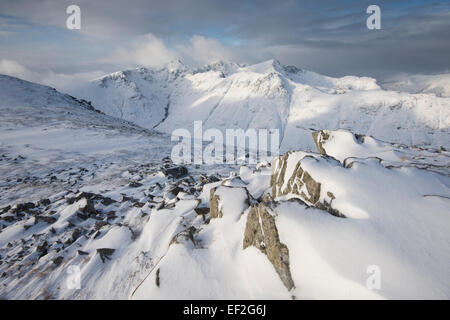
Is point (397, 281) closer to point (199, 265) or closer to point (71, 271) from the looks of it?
point (199, 265)

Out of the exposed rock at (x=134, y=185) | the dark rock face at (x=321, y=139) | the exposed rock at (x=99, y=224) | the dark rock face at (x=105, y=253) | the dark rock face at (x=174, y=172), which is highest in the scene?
the dark rock face at (x=321, y=139)

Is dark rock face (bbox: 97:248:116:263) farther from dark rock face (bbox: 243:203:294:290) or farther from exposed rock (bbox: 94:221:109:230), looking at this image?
dark rock face (bbox: 243:203:294:290)

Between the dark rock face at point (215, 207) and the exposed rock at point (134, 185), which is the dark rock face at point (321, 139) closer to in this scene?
the dark rock face at point (215, 207)

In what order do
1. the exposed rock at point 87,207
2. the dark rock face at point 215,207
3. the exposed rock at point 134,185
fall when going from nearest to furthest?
the dark rock face at point 215,207, the exposed rock at point 87,207, the exposed rock at point 134,185

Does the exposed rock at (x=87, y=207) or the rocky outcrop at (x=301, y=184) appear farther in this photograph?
the exposed rock at (x=87, y=207)

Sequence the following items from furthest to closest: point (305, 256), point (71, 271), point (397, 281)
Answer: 1. point (71, 271)
2. point (305, 256)
3. point (397, 281)

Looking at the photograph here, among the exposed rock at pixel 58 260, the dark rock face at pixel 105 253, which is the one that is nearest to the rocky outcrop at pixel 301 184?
the dark rock face at pixel 105 253
